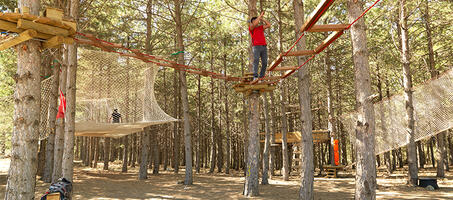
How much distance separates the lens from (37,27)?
10.3 ft

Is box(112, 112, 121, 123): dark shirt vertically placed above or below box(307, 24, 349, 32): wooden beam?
below

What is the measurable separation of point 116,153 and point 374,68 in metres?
27.4

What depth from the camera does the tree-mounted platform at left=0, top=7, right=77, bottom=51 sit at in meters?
3.05

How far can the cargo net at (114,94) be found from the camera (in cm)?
742

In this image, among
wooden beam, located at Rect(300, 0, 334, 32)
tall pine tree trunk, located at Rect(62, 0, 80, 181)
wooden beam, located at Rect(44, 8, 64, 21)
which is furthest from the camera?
tall pine tree trunk, located at Rect(62, 0, 80, 181)

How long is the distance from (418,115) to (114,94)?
900cm

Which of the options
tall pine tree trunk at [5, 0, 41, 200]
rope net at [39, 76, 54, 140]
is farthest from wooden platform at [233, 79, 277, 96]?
rope net at [39, 76, 54, 140]

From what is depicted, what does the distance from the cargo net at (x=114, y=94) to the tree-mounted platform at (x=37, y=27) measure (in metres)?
3.94

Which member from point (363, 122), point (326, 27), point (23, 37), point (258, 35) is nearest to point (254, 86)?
point (258, 35)

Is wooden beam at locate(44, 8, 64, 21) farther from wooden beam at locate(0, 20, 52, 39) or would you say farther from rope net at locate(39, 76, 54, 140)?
rope net at locate(39, 76, 54, 140)

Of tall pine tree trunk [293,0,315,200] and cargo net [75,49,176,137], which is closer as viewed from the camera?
tall pine tree trunk [293,0,315,200]

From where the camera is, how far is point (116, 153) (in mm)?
30875

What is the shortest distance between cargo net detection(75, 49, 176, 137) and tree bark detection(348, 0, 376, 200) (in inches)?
202

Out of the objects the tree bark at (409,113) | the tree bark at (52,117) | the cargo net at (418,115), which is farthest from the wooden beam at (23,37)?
the tree bark at (409,113)
